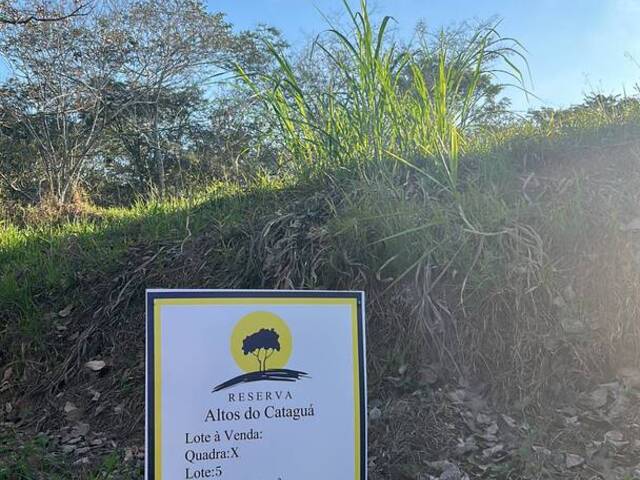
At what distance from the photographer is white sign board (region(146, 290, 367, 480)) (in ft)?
5.41

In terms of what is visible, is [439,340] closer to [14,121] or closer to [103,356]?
[103,356]

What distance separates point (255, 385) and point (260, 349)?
97 mm

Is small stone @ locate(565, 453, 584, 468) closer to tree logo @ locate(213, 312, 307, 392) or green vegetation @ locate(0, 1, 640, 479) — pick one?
green vegetation @ locate(0, 1, 640, 479)

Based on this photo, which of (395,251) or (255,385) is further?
(395,251)

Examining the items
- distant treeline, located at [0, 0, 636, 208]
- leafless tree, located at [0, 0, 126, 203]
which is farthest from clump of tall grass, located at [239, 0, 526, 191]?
leafless tree, located at [0, 0, 126, 203]

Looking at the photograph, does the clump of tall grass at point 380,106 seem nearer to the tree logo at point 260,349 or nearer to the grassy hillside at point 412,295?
the grassy hillside at point 412,295

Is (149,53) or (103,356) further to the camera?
(149,53)

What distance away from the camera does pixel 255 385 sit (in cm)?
174

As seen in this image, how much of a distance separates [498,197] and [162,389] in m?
2.16

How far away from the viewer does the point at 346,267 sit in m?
2.98

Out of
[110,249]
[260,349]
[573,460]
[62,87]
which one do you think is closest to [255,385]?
[260,349]

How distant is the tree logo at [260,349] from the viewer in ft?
5.69

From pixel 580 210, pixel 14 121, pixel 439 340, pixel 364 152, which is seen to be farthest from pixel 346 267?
pixel 14 121

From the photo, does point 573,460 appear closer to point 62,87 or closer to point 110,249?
point 110,249
